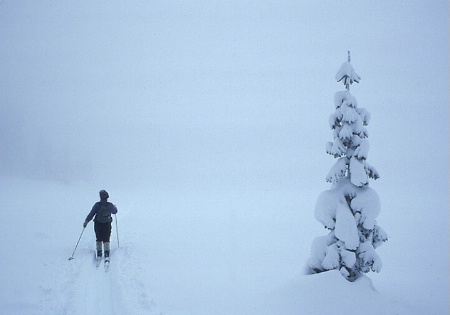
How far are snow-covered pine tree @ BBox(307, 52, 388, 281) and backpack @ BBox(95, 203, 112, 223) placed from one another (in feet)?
29.4

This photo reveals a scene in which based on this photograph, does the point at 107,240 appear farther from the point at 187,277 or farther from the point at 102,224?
the point at 187,277

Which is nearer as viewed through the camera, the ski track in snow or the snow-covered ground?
the ski track in snow

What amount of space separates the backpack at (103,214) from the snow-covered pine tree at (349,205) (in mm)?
8966

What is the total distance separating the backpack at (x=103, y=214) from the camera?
13383 mm

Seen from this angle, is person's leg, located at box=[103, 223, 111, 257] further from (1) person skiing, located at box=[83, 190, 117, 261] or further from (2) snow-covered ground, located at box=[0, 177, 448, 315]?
(2) snow-covered ground, located at box=[0, 177, 448, 315]

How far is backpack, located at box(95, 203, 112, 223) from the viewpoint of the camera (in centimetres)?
1338

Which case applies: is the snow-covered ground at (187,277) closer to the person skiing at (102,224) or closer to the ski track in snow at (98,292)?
the ski track in snow at (98,292)

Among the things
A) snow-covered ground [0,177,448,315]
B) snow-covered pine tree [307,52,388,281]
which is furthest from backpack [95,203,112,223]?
snow-covered pine tree [307,52,388,281]

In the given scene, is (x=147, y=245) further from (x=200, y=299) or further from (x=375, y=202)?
(x=375, y=202)

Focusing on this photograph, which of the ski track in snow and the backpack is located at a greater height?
the backpack

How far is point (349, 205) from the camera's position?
1101cm

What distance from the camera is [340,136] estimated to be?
35.1 feet

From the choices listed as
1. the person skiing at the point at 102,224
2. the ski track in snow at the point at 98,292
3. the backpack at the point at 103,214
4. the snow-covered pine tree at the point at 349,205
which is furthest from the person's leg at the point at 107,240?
the snow-covered pine tree at the point at 349,205

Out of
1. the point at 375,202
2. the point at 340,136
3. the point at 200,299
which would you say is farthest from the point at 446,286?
the point at 200,299
